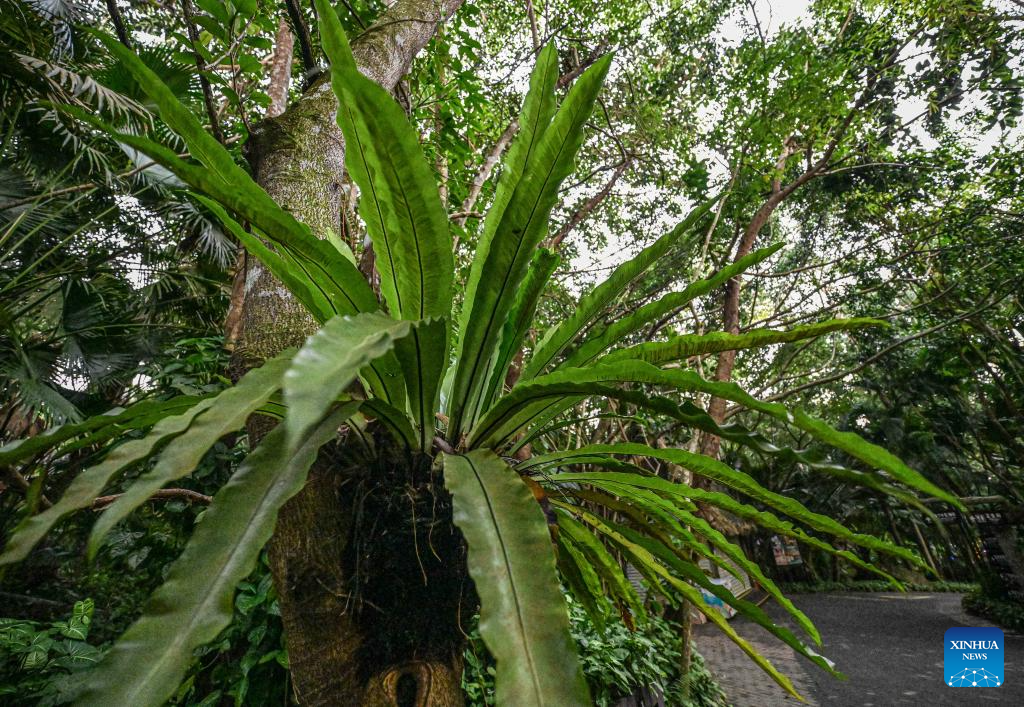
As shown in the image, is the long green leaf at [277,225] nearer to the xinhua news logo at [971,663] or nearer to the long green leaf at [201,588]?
the long green leaf at [201,588]

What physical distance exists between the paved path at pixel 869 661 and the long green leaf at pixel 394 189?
12.3 ft

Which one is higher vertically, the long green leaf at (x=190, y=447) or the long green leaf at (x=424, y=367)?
the long green leaf at (x=424, y=367)

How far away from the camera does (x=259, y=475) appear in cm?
52

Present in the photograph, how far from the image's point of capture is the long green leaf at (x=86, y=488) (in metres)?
0.42

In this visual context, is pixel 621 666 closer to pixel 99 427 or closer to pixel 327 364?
pixel 99 427

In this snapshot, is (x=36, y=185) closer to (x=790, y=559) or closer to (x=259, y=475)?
(x=259, y=475)

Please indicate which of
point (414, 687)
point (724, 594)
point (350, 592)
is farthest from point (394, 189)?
point (724, 594)

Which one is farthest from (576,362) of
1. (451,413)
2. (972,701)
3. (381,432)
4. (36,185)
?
(972,701)

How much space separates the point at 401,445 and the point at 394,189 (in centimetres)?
40

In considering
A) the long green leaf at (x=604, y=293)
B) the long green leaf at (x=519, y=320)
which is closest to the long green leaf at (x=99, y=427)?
the long green leaf at (x=519, y=320)

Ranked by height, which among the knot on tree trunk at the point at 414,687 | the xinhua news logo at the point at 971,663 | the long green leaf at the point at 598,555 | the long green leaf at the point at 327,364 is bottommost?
the xinhua news logo at the point at 971,663

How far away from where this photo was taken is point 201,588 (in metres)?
0.43

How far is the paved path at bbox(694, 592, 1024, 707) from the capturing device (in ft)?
13.9

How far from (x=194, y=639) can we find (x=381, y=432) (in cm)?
41
